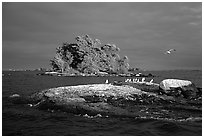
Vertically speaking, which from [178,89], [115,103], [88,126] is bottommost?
[88,126]

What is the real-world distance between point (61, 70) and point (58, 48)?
14501 mm

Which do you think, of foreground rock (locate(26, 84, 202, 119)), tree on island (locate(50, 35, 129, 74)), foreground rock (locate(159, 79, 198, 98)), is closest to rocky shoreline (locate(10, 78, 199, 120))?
foreground rock (locate(26, 84, 202, 119))

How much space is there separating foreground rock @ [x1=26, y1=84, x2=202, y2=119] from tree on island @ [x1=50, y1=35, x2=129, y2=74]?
9209 cm

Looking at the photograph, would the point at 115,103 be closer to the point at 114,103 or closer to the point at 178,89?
the point at 114,103

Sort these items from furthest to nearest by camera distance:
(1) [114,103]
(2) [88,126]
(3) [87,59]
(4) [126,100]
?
(3) [87,59] → (4) [126,100] → (1) [114,103] → (2) [88,126]

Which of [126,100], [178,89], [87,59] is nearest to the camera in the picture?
[126,100]

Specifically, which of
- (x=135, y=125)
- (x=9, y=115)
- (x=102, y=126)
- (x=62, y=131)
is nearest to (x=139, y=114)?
(x=135, y=125)

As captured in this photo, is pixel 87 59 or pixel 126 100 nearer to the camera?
pixel 126 100

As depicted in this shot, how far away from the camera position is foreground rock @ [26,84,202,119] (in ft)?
54.3

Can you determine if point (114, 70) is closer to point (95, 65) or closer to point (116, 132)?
point (95, 65)

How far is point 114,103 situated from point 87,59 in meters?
97.4

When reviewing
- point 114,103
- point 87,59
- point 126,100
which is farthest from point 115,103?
point 87,59

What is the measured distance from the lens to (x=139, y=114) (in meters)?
16.1

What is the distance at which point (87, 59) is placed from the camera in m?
117
